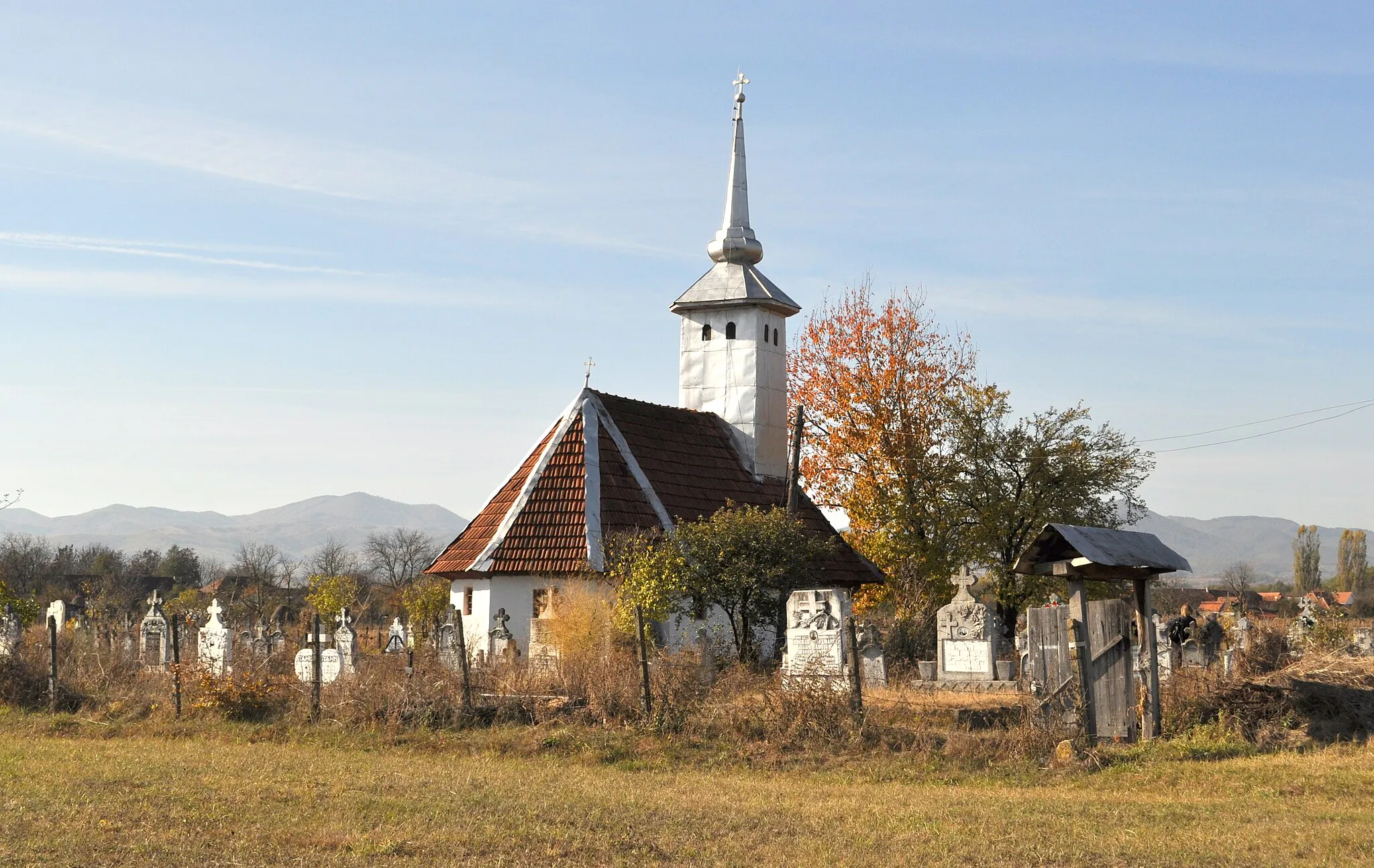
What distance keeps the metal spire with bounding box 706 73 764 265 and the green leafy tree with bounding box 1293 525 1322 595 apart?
301 feet

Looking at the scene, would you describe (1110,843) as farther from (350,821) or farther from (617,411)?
(617,411)

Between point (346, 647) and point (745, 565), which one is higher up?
point (745, 565)

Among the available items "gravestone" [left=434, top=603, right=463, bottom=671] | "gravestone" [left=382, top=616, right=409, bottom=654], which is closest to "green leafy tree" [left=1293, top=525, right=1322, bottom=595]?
"gravestone" [left=382, top=616, right=409, bottom=654]

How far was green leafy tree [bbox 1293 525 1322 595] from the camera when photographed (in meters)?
115

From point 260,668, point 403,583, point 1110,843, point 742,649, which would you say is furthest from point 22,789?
point 403,583

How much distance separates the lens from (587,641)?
2312 cm

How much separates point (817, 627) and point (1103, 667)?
16.2 feet

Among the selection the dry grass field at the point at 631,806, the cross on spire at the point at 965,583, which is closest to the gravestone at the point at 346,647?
the dry grass field at the point at 631,806

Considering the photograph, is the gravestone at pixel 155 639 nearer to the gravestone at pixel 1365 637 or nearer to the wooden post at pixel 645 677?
the wooden post at pixel 645 677

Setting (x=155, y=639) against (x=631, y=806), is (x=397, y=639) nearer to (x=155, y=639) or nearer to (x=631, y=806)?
(x=155, y=639)

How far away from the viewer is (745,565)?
2441cm

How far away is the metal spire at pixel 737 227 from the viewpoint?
37.2 meters

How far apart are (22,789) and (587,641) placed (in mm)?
11345

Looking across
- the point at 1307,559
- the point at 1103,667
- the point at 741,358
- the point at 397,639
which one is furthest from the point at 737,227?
the point at 1307,559
